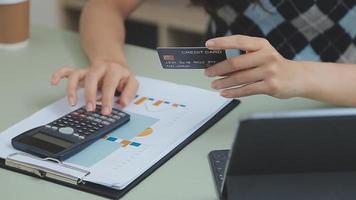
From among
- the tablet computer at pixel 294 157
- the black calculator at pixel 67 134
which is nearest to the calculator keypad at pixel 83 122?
the black calculator at pixel 67 134

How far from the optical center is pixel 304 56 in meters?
1.31

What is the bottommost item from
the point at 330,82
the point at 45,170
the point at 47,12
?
the point at 47,12

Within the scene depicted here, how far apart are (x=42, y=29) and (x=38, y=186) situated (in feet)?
2.27

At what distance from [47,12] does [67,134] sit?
1797mm

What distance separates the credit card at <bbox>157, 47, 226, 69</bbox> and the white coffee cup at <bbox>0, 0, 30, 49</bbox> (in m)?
0.50

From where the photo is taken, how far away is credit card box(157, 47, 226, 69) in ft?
2.88

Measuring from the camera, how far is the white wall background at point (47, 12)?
8.29ft

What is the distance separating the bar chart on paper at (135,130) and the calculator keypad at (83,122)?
0.02m

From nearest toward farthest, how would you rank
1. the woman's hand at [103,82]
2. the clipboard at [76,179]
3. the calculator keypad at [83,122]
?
the clipboard at [76,179], the calculator keypad at [83,122], the woman's hand at [103,82]

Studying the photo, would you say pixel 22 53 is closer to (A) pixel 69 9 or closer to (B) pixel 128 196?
(B) pixel 128 196

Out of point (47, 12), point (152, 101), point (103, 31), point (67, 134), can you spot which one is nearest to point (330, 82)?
point (152, 101)

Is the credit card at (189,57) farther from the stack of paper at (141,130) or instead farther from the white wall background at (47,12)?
the white wall background at (47,12)

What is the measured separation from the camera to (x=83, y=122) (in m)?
0.92

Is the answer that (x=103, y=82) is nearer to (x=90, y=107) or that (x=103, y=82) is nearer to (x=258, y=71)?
(x=90, y=107)
